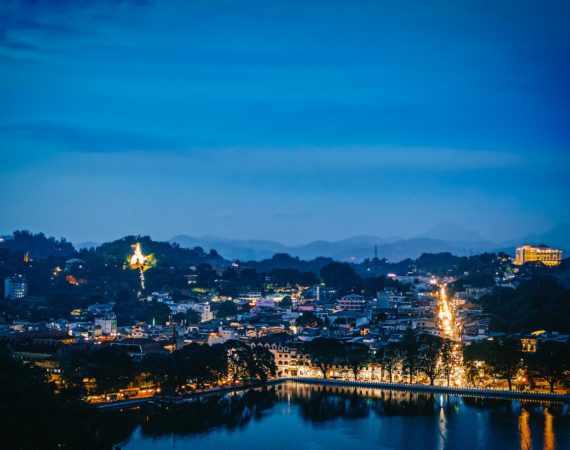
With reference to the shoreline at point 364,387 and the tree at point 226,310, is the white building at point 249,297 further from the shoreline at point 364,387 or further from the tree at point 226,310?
the shoreline at point 364,387

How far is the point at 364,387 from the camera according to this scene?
57.1ft

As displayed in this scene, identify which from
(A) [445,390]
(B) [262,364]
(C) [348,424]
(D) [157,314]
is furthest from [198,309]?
(C) [348,424]

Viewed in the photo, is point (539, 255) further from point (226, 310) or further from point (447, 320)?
point (226, 310)

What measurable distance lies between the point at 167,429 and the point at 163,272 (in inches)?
933

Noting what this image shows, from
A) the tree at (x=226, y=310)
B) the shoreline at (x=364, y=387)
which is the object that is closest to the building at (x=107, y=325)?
the tree at (x=226, y=310)

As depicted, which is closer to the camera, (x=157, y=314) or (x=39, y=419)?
(x=39, y=419)

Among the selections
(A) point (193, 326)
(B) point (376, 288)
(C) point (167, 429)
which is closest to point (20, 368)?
(C) point (167, 429)

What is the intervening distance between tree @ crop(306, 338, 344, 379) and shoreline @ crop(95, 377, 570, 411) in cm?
37

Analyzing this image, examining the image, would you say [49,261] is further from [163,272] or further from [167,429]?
[167,429]

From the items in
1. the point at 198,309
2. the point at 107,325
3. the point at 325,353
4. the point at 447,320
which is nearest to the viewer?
the point at 325,353

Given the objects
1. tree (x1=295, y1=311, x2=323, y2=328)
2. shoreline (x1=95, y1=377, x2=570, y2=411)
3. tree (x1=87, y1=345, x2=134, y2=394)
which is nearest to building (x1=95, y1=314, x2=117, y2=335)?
tree (x1=295, y1=311, x2=323, y2=328)

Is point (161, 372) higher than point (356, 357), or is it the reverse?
point (356, 357)

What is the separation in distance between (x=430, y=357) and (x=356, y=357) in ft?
5.21

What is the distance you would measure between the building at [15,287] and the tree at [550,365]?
73.9 feet
